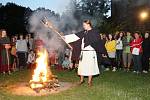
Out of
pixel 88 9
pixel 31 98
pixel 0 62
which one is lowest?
pixel 31 98

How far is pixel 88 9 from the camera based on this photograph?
38.1 m

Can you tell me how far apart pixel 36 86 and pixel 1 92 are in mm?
1137

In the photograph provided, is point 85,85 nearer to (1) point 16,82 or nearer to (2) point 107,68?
(1) point 16,82

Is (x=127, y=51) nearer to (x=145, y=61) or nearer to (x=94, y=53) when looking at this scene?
(x=145, y=61)

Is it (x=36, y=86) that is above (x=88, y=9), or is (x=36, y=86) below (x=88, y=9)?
below

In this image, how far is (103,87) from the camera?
12141 millimetres

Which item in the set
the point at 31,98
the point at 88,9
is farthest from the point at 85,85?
the point at 88,9

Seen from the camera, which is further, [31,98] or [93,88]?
Answer: [93,88]

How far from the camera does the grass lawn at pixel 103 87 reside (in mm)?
10555

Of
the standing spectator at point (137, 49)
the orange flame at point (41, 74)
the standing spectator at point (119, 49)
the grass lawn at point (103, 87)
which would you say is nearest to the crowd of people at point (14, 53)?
the grass lawn at point (103, 87)

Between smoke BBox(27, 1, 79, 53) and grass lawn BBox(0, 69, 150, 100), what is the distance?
2.65m

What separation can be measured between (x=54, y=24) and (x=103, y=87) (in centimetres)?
1524

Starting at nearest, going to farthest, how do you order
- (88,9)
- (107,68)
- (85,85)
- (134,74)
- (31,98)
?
(31,98) < (85,85) < (134,74) < (107,68) < (88,9)

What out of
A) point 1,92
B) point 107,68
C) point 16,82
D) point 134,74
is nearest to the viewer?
point 1,92
